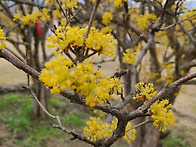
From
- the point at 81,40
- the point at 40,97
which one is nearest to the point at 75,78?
the point at 81,40

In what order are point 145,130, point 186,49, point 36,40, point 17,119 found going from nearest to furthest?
point 186,49
point 145,130
point 36,40
point 17,119

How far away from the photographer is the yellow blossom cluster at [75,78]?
922 mm

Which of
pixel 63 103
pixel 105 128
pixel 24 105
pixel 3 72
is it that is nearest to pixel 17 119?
pixel 24 105

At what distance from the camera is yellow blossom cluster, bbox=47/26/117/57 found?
100 cm

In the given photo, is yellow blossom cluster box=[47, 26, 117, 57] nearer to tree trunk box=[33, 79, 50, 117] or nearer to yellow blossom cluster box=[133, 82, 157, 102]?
yellow blossom cluster box=[133, 82, 157, 102]

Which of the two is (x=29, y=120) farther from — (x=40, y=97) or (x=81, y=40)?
(x=81, y=40)

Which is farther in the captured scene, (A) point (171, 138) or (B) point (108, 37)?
(A) point (171, 138)

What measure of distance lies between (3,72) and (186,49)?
973 cm

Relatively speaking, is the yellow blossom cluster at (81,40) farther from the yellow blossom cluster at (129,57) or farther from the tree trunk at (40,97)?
the tree trunk at (40,97)

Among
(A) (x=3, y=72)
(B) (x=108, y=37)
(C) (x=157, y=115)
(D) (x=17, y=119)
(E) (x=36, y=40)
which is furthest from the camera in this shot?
(A) (x=3, y=72)

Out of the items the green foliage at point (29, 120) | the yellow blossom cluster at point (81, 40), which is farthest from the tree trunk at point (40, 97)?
the yellow blossom cluster at point (81, 40)

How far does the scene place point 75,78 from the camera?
0.96 meters

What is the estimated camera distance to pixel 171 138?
5.89 m

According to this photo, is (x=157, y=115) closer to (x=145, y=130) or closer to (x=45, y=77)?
(x=45, y=77)
